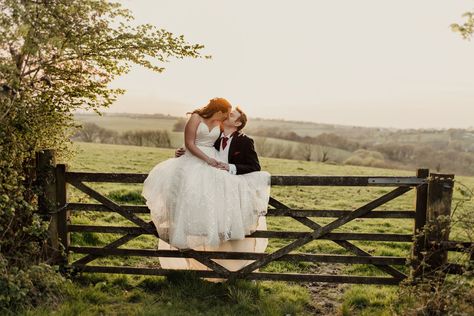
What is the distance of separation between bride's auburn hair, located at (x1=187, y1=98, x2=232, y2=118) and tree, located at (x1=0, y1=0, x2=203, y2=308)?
1.05 metres

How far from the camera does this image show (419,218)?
277 inches

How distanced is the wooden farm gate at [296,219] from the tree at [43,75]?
0.41m

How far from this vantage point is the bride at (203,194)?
6781mm

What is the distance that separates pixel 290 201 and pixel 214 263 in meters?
9.40

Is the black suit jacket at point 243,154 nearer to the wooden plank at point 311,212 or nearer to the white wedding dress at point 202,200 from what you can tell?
the white wedding dress at point 202,200

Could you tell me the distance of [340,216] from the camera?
715 centimetres

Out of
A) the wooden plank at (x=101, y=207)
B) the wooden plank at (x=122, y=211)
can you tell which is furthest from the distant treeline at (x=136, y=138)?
the wooden plank at (x=122, y=211)

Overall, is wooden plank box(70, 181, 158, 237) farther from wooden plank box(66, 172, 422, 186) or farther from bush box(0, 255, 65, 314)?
bush box(0, 255, 65, 314)

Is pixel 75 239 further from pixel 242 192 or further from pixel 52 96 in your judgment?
pixel 242 192

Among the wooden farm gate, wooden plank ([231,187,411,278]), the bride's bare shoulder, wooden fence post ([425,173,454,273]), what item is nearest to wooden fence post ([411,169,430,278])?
the wooden farm gate

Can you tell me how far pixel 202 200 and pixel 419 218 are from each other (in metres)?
3.18

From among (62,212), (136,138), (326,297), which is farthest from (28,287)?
(136,138)

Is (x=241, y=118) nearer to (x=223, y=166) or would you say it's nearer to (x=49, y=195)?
(x=223, y=166)

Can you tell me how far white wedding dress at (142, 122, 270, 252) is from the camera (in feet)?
22.2
